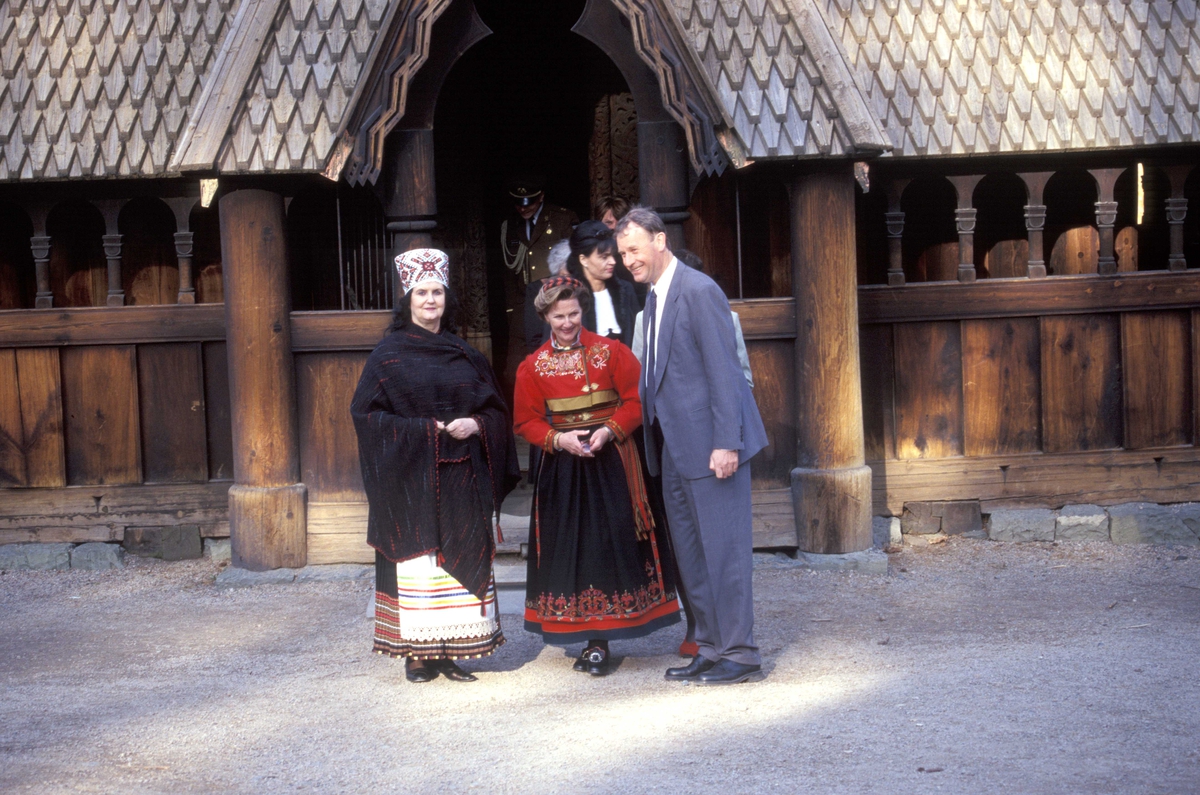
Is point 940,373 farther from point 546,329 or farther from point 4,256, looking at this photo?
point 4,256

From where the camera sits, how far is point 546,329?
580 centimetres

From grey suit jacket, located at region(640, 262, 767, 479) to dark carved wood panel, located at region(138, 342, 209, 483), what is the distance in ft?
12.0

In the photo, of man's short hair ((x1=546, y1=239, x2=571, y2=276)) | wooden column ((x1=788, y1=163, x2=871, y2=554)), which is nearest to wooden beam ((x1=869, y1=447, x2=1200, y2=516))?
wooden column ((x1=788, y1=163, x2=871, y2=554))

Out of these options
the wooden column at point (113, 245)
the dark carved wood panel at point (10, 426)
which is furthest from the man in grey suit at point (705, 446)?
the dark carved wood panel at point (10, 426)

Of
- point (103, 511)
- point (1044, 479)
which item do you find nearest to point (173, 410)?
point (103, 511)

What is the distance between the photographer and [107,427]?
296 inches

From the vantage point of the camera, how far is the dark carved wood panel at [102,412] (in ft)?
24.6

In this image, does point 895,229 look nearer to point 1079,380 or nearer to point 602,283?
point 1079,380

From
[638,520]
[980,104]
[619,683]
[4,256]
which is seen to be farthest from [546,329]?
[4,256]

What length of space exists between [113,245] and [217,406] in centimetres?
112

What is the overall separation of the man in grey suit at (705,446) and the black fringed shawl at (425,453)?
760mm

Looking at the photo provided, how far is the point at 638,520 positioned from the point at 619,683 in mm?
644

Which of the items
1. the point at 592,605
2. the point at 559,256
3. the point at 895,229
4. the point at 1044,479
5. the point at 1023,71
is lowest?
the point at 592,605

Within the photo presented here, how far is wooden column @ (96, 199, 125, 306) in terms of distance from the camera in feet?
24.3
